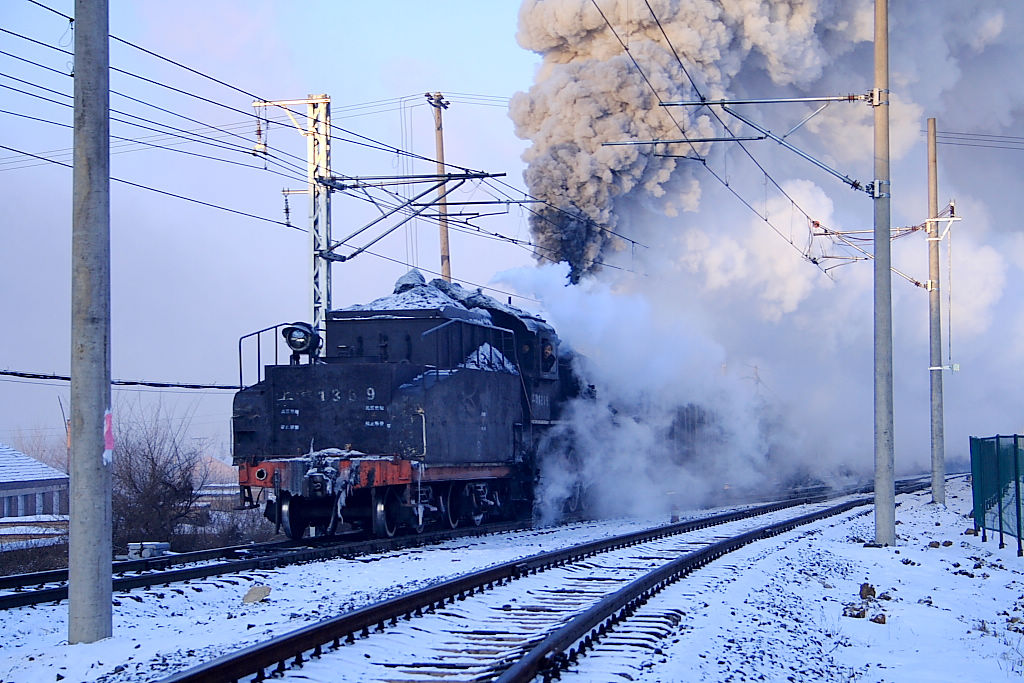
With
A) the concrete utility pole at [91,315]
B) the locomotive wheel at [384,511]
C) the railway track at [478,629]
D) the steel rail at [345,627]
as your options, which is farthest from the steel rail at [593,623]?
the locomotive wheel at [384,511]

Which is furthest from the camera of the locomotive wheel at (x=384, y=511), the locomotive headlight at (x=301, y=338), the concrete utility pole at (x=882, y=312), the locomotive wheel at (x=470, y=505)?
the locomotive wheel at (x=470, y=505)

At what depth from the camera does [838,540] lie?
17.5 metres

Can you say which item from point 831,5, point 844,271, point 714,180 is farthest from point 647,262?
point 844,271

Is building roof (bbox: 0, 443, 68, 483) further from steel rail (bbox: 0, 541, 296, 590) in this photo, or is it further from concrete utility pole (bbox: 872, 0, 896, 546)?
concrete utility pole (bbox: 872, 0, 896, 546)

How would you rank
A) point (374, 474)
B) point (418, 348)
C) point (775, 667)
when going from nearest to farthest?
point (775, 667) < point (374, 474) < point (418, 348)

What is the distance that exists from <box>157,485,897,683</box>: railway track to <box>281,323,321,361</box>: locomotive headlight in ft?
17.0

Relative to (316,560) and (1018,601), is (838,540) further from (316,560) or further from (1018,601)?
(316,560)

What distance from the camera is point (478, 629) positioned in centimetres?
873

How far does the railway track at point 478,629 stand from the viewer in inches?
277

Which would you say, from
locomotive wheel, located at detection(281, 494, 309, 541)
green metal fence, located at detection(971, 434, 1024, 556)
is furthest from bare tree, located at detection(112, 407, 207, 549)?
green metal fence, located at detection(971, 434, 1024, 556)

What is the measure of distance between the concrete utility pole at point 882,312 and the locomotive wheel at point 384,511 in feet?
23.7

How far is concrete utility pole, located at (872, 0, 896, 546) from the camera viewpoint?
16.2m

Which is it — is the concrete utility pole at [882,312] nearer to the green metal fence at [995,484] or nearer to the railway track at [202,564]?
the green metal fence at [995,484]

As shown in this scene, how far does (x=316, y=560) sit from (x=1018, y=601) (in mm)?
8181
